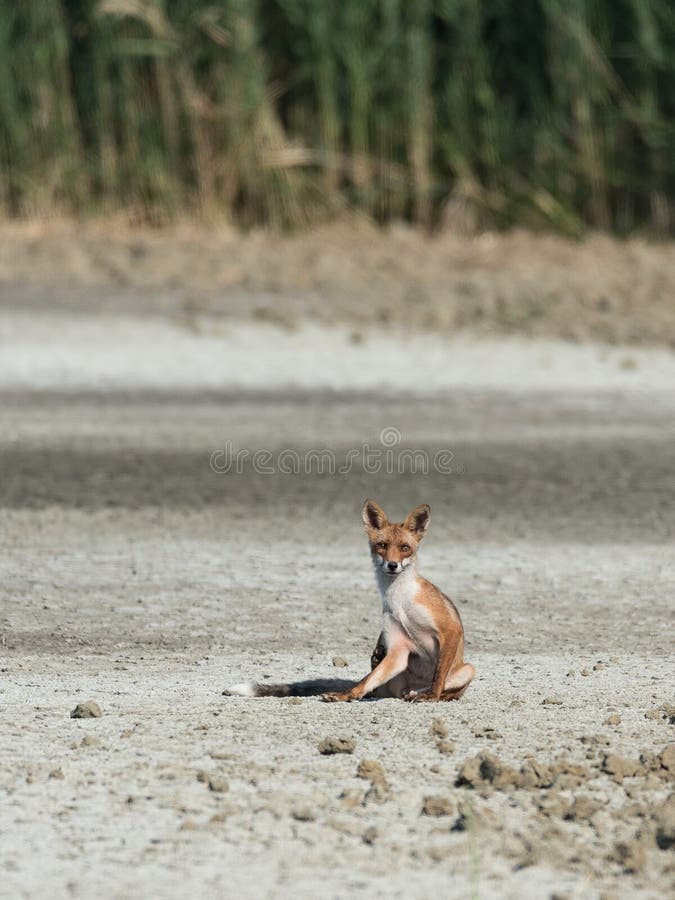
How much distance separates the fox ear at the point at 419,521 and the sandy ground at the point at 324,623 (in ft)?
1.65

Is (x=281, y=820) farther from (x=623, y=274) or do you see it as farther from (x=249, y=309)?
(x=623, y=274)

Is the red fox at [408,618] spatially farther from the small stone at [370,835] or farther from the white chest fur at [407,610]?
the small stone at [370,835]

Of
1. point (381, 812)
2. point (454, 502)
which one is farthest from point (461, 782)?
point (454, 502)

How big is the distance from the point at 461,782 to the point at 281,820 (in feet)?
1.56

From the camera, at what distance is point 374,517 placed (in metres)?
4.41

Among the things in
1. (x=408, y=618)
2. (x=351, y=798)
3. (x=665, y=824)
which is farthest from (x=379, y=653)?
(x=665, y=824)

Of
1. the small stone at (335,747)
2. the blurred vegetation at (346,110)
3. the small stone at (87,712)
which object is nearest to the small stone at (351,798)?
the small stone at (335,747)

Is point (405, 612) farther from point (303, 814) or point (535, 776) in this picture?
point (303, 814)

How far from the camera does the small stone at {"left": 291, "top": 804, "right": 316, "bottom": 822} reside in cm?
377

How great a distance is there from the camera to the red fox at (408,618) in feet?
14.1

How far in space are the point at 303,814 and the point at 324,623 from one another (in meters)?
1.75

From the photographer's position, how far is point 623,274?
12.9 m

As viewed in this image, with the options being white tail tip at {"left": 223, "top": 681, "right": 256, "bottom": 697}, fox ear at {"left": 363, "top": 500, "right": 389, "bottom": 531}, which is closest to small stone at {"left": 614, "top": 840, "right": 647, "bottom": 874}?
fox ear at {"left": 363, "top": 500, "right": 389, "bottom": 531}

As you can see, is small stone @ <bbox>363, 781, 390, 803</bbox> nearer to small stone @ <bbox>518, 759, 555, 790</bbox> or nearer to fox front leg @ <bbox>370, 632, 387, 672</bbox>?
small stone @ <bbox>518, 759, 555, 790</bbox>
